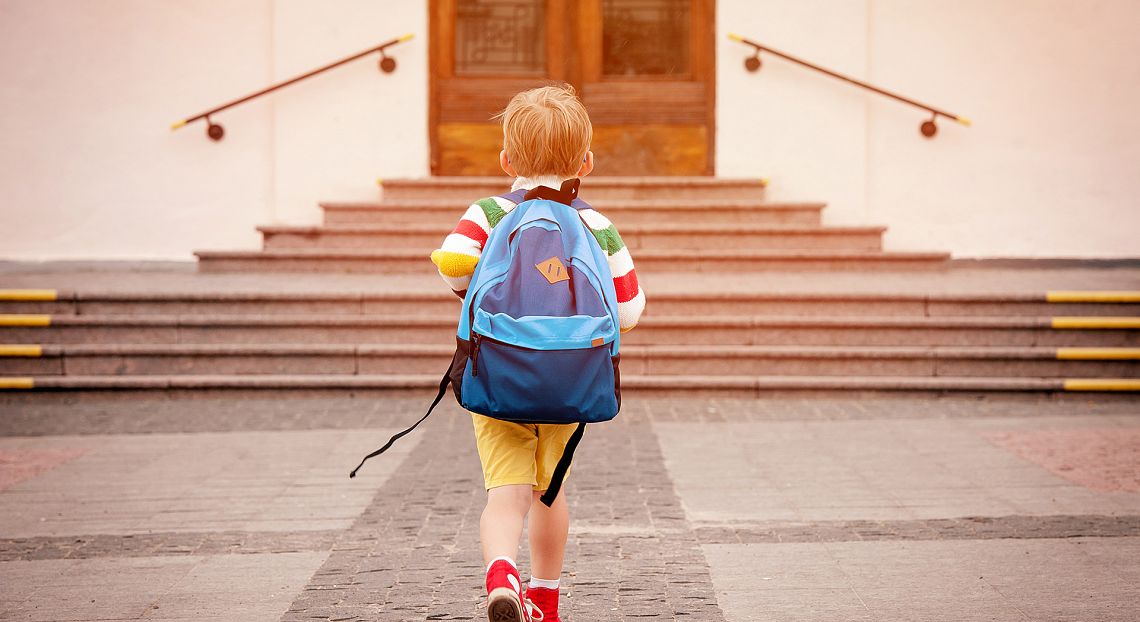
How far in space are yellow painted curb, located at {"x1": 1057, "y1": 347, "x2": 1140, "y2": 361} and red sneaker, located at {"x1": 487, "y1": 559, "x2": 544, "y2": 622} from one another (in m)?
6.10

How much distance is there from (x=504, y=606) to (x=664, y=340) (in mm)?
5528

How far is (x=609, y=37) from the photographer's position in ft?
37.9

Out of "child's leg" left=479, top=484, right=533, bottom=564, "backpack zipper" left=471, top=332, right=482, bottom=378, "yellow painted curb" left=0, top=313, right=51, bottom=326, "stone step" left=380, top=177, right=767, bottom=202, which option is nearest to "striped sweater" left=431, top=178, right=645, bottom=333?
"backpack zipper" left=471, top=332, right=482, bottom=378

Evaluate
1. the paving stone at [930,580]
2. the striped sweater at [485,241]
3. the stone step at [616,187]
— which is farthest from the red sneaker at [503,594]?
the stone step at [616,187]

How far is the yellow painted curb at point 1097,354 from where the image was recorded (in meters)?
7.97

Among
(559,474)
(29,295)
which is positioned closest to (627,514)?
(559,474)

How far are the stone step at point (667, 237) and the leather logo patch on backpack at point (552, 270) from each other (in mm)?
6873

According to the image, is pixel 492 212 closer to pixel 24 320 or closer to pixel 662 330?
pixel 662 330

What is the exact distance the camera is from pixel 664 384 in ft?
26.1

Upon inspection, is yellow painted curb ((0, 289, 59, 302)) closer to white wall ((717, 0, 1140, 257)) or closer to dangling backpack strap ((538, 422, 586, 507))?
white wall ((717, 0, 1140, 257))

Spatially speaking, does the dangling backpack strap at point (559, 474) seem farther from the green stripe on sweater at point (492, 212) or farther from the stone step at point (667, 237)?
the stone step at point (667, 237)

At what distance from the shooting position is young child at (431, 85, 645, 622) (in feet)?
10.5

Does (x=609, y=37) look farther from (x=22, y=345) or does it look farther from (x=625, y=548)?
(x=625, y=548)

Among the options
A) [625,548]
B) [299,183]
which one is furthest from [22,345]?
[625,548]
